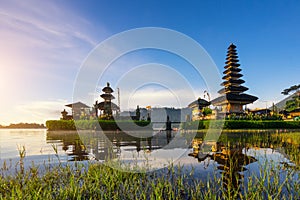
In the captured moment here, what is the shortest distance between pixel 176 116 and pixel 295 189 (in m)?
40.1

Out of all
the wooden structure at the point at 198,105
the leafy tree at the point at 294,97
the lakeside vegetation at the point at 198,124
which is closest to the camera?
the lakeside vegetation at the point at 198,124

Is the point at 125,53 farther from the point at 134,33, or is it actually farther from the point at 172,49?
the point at 172,49

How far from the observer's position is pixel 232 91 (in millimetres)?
34562

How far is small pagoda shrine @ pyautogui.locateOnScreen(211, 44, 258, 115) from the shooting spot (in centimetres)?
3303

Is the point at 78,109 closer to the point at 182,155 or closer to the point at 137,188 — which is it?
the point at 182,155

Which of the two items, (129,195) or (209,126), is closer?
(129,195)

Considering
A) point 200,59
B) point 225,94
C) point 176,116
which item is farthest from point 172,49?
point 176,116

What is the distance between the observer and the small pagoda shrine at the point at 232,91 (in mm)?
33031

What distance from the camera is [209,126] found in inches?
945

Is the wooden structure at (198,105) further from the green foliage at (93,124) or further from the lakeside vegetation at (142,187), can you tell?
the lakeside vegetation at (142,187)

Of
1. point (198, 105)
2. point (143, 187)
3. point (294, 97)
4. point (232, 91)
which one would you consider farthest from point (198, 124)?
point (294, 97)

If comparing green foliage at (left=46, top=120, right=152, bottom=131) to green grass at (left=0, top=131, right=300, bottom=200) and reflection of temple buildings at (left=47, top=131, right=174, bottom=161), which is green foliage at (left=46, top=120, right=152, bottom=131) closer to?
reflection of temple buildings at (left=47, top=131, right=174, bottom=161)

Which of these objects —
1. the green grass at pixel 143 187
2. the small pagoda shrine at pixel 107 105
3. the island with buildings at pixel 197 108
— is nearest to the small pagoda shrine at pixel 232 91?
the island with buildings at pixel 197 108

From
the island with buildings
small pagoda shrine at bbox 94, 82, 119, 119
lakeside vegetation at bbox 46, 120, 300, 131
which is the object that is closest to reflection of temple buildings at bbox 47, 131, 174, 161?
lakeside vegetation at bbox 46, 120, 300, 131
